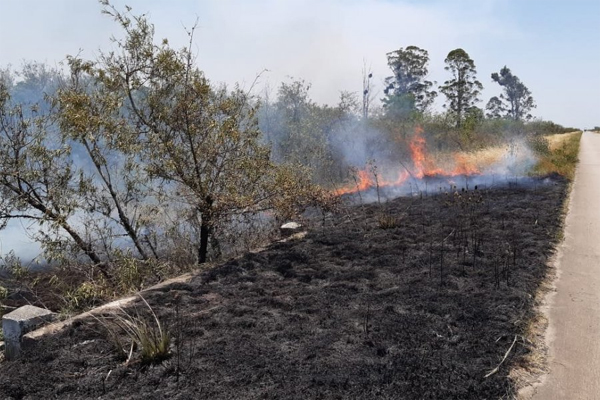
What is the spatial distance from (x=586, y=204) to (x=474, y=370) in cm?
913

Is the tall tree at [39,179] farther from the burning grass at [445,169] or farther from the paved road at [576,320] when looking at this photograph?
the burning grass at [445,169]

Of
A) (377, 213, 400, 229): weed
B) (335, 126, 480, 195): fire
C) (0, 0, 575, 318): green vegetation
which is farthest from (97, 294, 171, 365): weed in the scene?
(335, 126, 480, 195): fire

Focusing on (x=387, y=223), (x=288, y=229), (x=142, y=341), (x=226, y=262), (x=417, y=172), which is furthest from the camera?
(x=417, y=172)

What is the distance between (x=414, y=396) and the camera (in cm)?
318

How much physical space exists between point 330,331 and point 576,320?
260 cm

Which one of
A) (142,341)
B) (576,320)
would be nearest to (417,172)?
(576,320)

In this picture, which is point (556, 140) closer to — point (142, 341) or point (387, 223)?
point (387, 223)

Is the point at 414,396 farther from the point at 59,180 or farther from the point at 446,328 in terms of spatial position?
the point at 59,180

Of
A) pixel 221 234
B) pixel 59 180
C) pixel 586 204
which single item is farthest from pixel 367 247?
pixel 586 204

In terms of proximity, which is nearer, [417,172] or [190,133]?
[190,133]

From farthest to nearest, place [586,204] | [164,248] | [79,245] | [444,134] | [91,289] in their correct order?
[444,134] → [586,204] → [164,248] → [79,245] → [91,289]

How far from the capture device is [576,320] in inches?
182

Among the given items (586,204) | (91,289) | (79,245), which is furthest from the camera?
(586,204)

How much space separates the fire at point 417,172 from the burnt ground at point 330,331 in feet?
31.3
